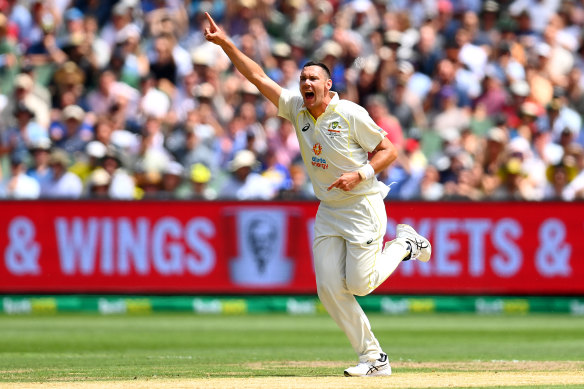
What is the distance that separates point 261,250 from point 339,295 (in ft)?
24.7

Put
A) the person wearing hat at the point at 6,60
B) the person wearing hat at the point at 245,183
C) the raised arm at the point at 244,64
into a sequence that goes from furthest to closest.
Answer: the person wearing hat at the point at 6,60, the person wearing hat at the point at 245,183, the raised arm at the point at 244,64

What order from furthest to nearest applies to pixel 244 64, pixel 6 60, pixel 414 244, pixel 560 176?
pixel 6 60, pixel 560 176, pixel 414 244, pixel 244 64

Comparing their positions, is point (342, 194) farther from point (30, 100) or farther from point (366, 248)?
point (30, 100)

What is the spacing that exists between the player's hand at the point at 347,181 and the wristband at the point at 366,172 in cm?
4

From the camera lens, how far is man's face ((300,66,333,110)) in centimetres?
885

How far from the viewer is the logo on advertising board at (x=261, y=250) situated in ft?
54.1

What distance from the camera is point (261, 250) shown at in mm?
16547

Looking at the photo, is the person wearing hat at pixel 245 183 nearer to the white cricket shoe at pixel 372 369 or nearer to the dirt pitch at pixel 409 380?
the dirt pitch at pixel 409 380

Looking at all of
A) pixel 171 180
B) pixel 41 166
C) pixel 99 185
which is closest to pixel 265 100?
pixel 171 180

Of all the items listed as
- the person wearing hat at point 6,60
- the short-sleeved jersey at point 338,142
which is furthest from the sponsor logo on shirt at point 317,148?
the person wearing hat at point 6,60

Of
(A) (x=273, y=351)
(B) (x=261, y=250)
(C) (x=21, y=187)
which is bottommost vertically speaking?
(B) (x=261, y=250)

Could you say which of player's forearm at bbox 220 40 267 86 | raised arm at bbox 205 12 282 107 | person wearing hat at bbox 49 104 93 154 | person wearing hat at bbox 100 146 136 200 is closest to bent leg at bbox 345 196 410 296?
raised arm at bbox 205 12 282 107

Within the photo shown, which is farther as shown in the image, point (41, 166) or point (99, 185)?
point (41, 166)

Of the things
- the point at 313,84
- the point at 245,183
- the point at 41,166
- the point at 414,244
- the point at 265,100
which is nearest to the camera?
the point at 313,84
